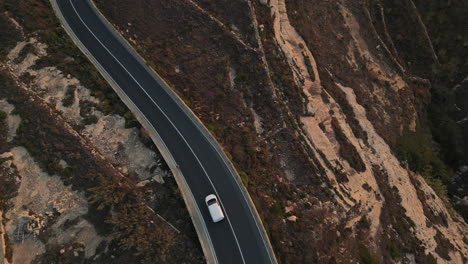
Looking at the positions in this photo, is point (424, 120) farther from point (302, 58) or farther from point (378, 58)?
point (302, 58)

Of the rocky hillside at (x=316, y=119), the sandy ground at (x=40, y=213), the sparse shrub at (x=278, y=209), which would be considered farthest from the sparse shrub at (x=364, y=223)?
the sandy ground at (x=40, y=213)

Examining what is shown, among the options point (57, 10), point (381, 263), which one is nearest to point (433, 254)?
point (381, 263)

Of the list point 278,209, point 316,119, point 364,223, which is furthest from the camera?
point 316,119

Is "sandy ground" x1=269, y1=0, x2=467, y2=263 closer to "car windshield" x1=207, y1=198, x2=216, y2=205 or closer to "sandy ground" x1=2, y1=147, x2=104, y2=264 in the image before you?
"car windshield" x1=207, y1=198, x2=216, y2=205

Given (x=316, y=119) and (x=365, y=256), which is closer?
(x=365, y=256)

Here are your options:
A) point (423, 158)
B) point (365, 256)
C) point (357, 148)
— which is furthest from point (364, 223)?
point (423, 158)

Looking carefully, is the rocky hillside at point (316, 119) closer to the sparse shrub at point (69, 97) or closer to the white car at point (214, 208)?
the white car at point (214, 208)

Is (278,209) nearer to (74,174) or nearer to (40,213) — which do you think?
(74,174)
